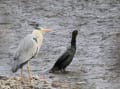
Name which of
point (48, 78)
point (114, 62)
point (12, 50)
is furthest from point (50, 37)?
point (48, 78)

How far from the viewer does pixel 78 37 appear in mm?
19500

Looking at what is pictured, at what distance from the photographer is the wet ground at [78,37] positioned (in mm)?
15375

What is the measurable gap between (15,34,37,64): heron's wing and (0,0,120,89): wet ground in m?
1.13

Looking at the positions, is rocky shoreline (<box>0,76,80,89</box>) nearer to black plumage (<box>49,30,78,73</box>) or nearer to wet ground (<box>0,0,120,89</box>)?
wet ground (<box>0,0,120,89</box>)

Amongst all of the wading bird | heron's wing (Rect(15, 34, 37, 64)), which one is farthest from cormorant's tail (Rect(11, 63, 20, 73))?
heron's wing (Rect(15, 34, 37, 64))

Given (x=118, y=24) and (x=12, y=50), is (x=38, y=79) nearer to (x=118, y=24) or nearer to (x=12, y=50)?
(x=12, y=50)

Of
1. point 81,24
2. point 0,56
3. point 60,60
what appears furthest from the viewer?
point 81,24

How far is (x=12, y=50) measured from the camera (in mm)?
17906

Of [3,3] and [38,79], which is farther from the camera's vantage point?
[3,3]

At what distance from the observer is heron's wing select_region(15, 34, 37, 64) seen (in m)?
13.8

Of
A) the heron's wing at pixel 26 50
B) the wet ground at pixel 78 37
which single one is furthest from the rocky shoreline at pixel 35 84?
the heron's wing at pixel 26 50

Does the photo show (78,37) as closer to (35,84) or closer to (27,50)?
(27,50)

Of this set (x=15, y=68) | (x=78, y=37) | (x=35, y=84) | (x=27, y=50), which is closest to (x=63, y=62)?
(x=27, y=50)

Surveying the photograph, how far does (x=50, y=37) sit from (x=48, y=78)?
4.67m
